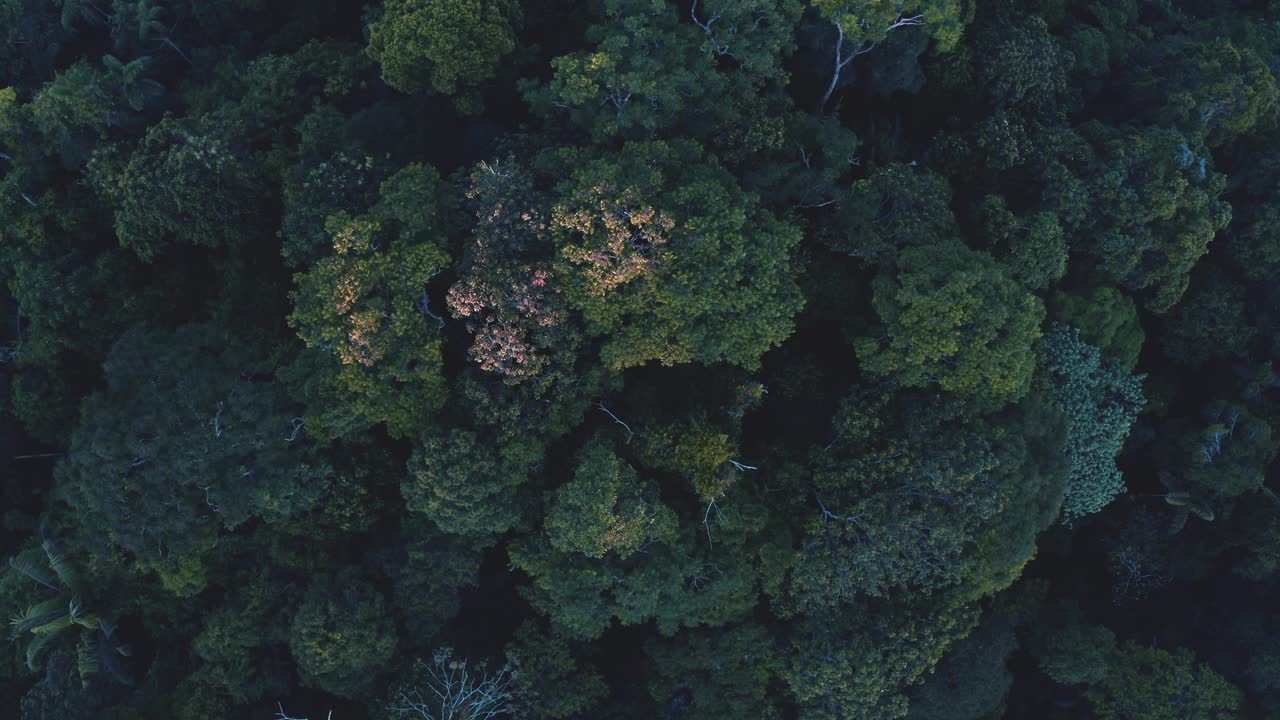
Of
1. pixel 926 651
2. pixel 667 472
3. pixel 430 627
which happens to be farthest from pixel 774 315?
pixel 430 627

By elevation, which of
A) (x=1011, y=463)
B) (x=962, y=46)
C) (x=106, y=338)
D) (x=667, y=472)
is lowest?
(x=106, y=338)

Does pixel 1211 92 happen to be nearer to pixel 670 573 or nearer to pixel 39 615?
pixel 670 573

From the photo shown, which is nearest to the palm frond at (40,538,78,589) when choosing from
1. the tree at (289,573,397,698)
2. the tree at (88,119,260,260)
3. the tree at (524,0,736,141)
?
the tree at (289,573,397,698)

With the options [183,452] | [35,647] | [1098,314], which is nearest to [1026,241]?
[1098,314]

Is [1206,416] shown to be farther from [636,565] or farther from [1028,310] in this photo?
[636,565]

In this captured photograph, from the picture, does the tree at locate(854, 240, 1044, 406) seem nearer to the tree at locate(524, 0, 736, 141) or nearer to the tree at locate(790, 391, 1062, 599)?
the tree at locate(790, 391, 1062, 599)

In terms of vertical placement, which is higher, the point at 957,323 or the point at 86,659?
the point at 957,323

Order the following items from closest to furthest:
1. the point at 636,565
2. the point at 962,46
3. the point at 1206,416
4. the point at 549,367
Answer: the point at 549,367 → the point at 636,565 → the point at 962,46 → the point at 1206,416
